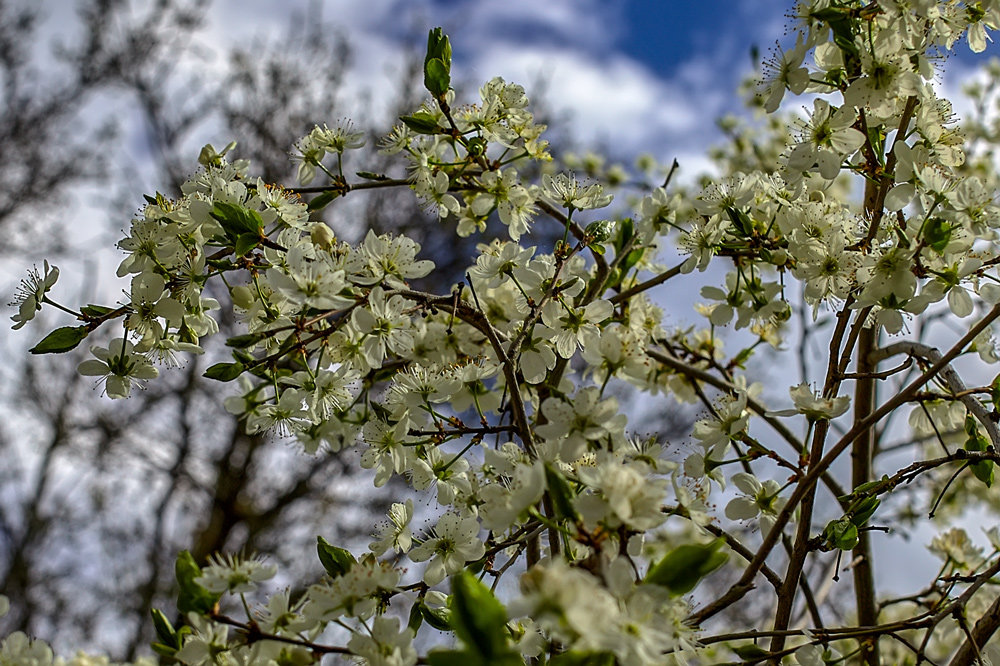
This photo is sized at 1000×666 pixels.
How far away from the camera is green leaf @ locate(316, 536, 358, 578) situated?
112 cm

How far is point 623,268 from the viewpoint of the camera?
1.56m

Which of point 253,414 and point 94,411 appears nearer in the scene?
point 253,414

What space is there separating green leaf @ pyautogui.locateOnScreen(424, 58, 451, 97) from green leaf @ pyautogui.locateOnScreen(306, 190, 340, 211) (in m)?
0.27

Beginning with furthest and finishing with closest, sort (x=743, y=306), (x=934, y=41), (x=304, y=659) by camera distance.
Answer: (x=743, y=306) < (x=934, y=41) < (x=304, y=659)

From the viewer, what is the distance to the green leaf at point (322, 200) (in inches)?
55.3

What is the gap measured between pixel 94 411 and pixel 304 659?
6.17 metres

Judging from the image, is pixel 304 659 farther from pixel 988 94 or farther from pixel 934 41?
pixel 988 94

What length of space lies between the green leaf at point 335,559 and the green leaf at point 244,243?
44 centimetres

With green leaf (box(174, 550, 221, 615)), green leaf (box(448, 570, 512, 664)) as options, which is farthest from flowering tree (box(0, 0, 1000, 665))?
green leaf (box(448, 570, 512, 664))

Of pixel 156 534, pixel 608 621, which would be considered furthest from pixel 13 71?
pixel 608 621

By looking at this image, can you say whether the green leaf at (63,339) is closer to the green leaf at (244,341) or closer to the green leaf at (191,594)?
the green leaf at (244,341)

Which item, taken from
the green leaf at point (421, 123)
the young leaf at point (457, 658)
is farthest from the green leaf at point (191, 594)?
the green leaf at point (421, 123)

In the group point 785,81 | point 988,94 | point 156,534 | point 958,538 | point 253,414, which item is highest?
point 988,94

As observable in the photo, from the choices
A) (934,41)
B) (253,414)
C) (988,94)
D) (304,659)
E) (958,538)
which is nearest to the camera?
(304,659)
